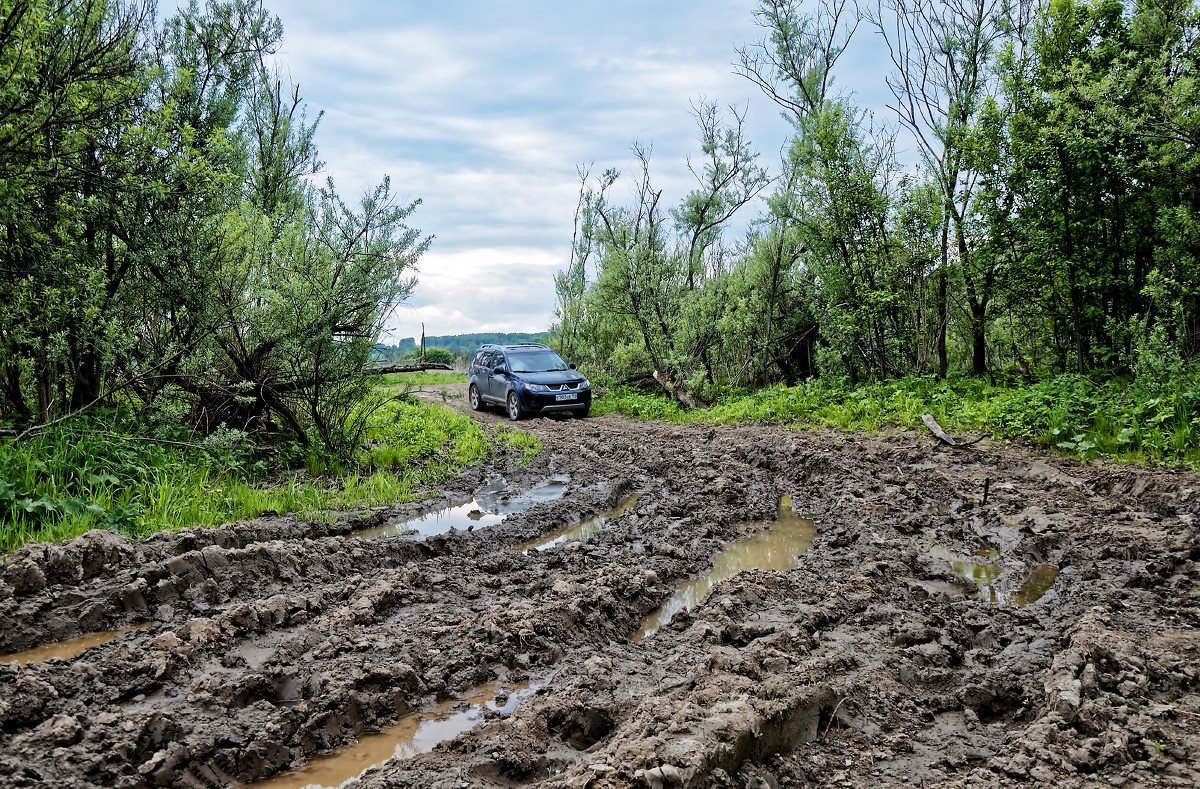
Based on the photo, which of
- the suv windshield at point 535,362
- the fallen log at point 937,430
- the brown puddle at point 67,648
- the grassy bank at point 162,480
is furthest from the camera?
the suv windshield at point 535,362

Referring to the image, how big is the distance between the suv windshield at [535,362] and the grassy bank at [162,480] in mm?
7498

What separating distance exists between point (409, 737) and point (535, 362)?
1457 cm

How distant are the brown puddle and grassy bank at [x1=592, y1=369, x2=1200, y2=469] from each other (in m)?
9.68

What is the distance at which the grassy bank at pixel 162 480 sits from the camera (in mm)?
5996

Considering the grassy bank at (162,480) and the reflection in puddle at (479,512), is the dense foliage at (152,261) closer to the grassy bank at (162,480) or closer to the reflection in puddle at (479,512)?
the grassy bank at (162,480)

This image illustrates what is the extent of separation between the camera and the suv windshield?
17.2 metres

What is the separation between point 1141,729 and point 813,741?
1303mm

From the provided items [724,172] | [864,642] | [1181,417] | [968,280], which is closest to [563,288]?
[724,172]

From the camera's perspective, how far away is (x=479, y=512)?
773cm

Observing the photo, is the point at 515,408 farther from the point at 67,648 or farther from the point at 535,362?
the point at 67,648

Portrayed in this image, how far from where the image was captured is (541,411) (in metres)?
16.5

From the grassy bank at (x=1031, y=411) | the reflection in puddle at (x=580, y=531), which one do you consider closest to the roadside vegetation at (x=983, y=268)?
the grassy bank at (x=1031, y=411)

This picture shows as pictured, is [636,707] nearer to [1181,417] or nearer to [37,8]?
[37,8]

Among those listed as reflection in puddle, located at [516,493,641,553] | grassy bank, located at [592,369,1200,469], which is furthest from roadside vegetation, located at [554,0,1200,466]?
reflection in puddle, located at [516,493,641,553]
